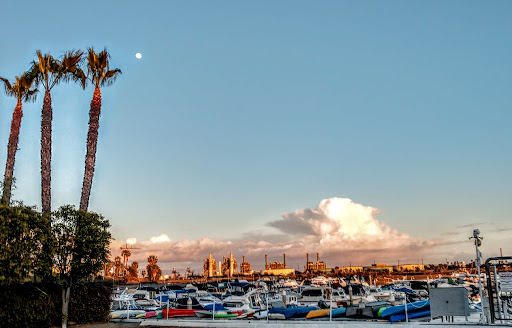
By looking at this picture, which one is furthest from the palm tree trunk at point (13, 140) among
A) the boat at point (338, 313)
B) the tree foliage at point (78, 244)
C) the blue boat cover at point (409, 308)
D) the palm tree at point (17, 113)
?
the blue boat cover at point (409, 308)

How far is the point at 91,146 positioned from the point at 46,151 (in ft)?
9.02

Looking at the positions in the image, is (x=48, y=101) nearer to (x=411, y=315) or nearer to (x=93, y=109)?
(x=93, y=109)

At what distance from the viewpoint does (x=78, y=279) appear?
982 inches

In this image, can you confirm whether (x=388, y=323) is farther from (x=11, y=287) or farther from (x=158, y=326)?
(x=11, y=287)

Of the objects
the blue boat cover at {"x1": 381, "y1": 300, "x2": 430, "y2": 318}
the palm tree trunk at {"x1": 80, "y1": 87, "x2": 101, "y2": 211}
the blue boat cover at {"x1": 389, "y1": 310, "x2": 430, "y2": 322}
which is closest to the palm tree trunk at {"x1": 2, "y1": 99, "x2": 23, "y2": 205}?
the palm tree trunk at {"x1": 80, "y1": 87, "x2": 101, "y2": 211}

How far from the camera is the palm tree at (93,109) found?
3086 cm

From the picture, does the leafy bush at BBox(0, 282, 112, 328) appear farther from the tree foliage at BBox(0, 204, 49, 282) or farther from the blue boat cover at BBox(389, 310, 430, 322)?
the blue boat cover at BBox(389, 310, 430, 322)

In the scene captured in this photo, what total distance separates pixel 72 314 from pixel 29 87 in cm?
1771

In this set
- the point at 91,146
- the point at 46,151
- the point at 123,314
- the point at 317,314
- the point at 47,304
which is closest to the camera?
the point at 47,304

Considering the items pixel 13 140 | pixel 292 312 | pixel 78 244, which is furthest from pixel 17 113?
pixel 292 312

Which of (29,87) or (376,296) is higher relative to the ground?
(29,87)

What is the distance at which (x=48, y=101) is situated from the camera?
3166cm

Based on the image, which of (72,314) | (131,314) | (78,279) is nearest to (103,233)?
(78,279)

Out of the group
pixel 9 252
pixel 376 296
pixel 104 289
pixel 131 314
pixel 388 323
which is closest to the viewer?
pixel 9 252
